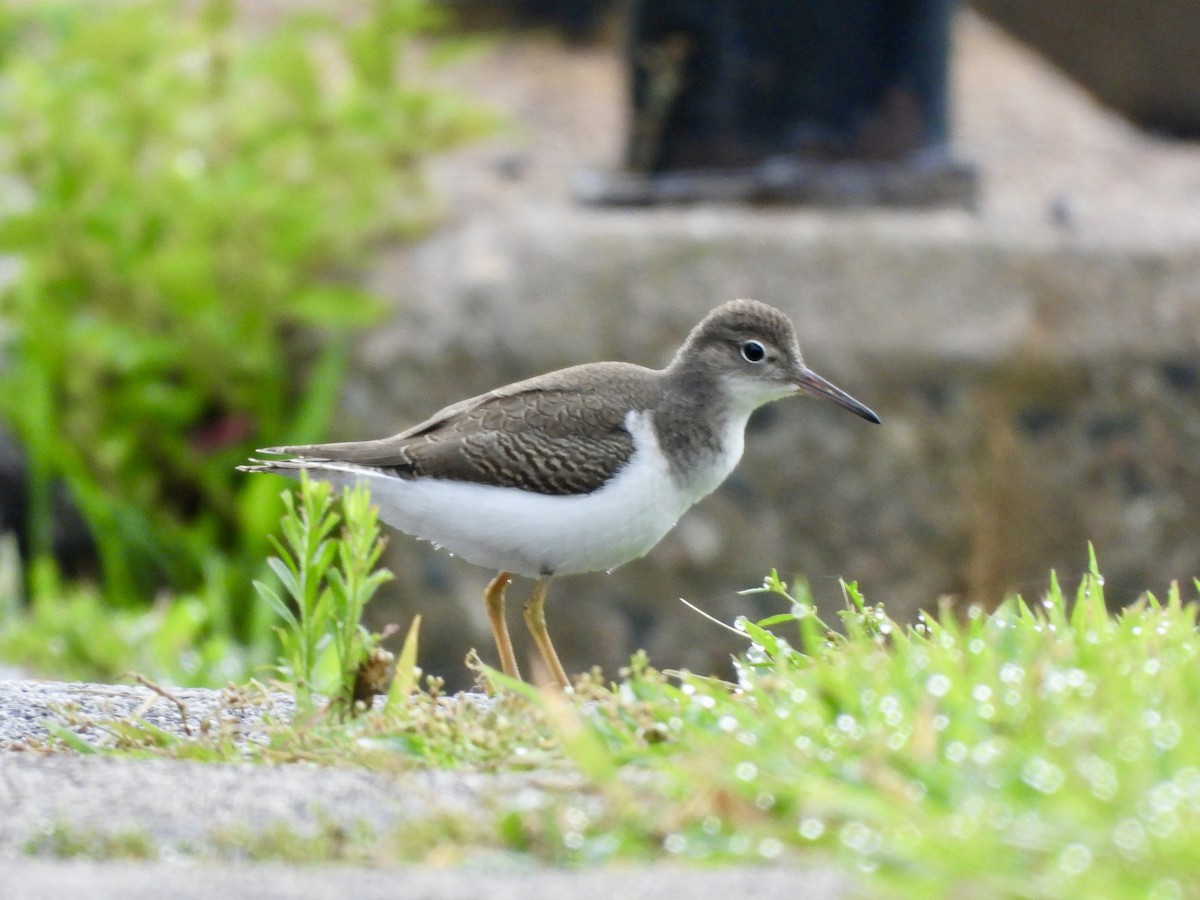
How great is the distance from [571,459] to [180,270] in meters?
3.58

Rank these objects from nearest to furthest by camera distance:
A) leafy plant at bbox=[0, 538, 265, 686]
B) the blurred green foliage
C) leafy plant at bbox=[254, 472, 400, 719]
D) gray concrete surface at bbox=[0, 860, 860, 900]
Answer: gray concrete surface at bbox=[0, 860, 860, 900]
leafy plant at bbox=[254, 472, 400, 719]
leafy plant at bbox=[0, 538, 265, 686]
the blurred green foliage

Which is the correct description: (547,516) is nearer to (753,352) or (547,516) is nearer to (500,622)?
(500,622)

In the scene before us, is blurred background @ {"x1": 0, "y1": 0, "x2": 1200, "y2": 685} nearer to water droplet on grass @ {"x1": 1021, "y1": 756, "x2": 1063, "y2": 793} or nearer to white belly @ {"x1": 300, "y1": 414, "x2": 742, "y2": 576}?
white belly @ {"x1": 300, "y1": 414, "x2": 742, "y2": 576}

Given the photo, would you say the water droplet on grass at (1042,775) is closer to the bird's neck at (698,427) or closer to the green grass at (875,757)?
the green grass at (875,757)

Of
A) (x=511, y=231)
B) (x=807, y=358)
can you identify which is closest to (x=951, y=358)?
(x=807, y=358)

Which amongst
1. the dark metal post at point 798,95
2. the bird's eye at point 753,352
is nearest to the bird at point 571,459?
the bird's eye at point 753,352

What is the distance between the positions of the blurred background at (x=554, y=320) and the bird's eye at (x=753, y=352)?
2.38 m

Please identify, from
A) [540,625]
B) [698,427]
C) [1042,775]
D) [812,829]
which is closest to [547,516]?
[540,625]

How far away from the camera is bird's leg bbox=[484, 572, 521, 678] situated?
4.61m

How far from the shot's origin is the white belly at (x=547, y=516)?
4.46 metres

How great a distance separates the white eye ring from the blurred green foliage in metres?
3.17

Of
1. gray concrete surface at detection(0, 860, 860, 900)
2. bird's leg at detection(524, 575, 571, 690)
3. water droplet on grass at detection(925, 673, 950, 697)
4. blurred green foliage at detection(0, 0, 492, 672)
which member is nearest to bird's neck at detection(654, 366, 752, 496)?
bird's leg at detection(524, 575, 571, 690)

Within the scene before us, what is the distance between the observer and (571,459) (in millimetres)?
4574

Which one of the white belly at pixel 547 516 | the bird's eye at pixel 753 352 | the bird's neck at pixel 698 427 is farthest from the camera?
the bird's eye at pixel 753 352
